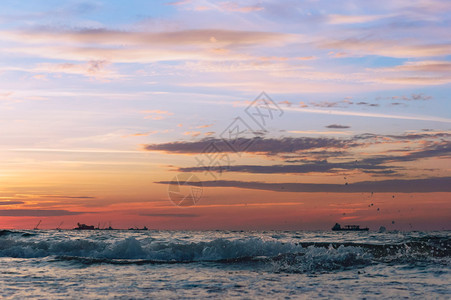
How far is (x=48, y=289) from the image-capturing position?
1812 centimetres

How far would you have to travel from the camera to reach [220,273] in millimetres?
23641

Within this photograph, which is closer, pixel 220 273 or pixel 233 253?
pixel 220 273

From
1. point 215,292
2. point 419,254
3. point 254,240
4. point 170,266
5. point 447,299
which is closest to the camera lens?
point 447,299

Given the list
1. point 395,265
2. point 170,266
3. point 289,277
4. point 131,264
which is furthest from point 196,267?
point 395,265

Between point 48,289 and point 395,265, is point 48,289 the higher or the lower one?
the higher one

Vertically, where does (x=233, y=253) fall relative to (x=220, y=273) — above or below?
below

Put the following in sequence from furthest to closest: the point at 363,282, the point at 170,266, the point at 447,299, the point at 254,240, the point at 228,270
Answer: the point at 254,240, the point at 170,266, the point at 228,270, the point at 363,282, the point at 447,299

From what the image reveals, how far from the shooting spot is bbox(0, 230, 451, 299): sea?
1730 centimetres

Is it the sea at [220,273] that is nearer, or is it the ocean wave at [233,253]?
the sea at [220,273]

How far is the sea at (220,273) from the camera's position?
17297 mm

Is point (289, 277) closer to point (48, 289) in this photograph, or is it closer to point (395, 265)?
point (395, 265)

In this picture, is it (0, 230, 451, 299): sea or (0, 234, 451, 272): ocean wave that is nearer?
(0, 230, 451, 299): sea

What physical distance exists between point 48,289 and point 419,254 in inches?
1038

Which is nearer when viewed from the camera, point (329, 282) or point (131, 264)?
point (329, 282)
